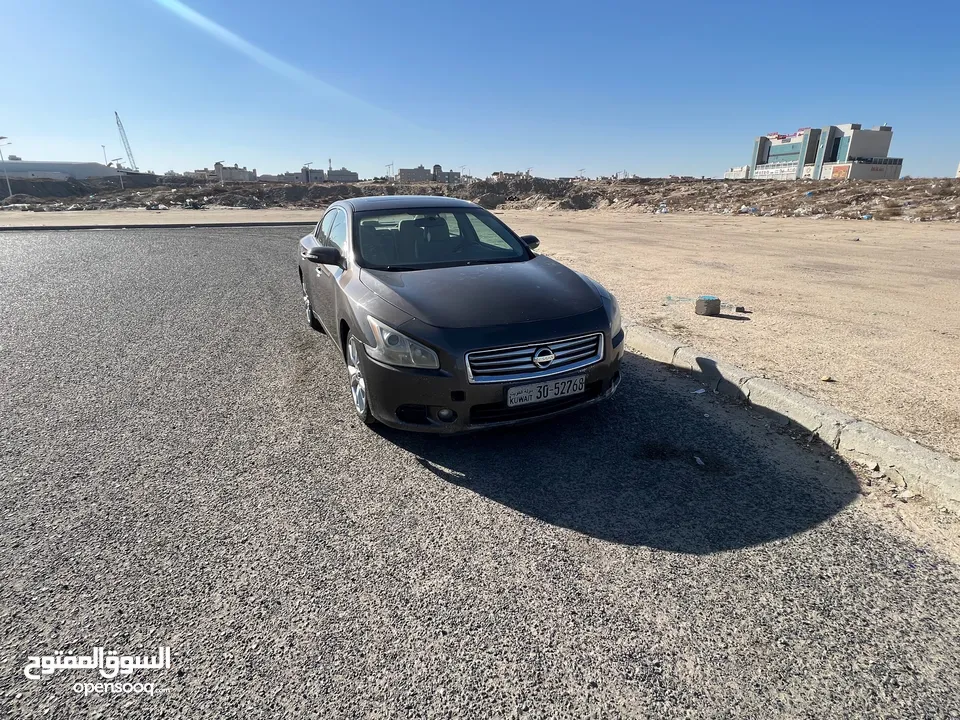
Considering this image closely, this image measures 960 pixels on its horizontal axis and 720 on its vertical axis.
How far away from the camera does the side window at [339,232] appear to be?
470 centimetres

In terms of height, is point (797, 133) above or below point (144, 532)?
above

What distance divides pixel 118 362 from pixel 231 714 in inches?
176

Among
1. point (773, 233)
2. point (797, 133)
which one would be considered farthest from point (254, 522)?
point (797, 133)

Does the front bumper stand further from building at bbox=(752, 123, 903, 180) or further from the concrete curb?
building at bbox=(752, 123, 903, 180)

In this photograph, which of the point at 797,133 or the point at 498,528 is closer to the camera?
the point at 498,528

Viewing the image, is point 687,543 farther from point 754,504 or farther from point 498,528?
point 498,528

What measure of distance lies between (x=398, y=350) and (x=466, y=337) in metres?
0.44

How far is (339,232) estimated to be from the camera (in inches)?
197

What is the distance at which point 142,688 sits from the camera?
73.5 inches

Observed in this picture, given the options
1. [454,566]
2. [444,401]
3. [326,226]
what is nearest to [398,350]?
[444,401]

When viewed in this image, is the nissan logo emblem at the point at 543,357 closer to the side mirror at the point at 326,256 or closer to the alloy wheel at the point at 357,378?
the alloy wheel at the point at 357,378

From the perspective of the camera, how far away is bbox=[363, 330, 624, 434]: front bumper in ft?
10.2

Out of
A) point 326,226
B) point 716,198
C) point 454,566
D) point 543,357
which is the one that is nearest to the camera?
point 454,566

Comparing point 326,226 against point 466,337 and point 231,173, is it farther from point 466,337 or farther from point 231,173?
point 231,173
